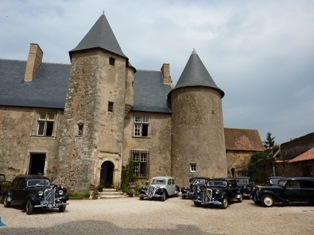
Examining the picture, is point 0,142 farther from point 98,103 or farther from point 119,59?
point 119,59

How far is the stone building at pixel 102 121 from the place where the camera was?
15.7 metres

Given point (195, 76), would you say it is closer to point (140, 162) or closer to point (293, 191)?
point (140, 162)

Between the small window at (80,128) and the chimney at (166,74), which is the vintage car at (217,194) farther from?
the chimney at (166,74)

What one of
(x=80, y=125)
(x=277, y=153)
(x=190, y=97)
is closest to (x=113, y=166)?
(x=80, y=125)

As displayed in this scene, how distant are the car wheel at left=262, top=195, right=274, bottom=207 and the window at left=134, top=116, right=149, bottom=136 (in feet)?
34.4

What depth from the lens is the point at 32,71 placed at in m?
20.1

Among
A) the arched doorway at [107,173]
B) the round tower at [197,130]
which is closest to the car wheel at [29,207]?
the arched doorway at [107,173]

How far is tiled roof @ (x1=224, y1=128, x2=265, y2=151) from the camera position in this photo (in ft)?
88.6

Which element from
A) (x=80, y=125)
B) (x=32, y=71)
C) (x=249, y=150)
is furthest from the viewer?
(x=249, y=150)

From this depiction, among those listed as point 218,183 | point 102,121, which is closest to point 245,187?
point 218,183

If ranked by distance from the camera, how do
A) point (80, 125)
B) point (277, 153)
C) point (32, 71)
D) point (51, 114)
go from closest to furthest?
point (80, 125), point (51, 114), point (32, 71), point (277, 153)

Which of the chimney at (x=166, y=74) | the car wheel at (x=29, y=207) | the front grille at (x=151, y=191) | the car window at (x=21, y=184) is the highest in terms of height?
the chimney at (x=166, y=74)

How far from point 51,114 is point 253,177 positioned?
19.7 meters

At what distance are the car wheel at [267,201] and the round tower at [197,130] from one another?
6893 millimetres
